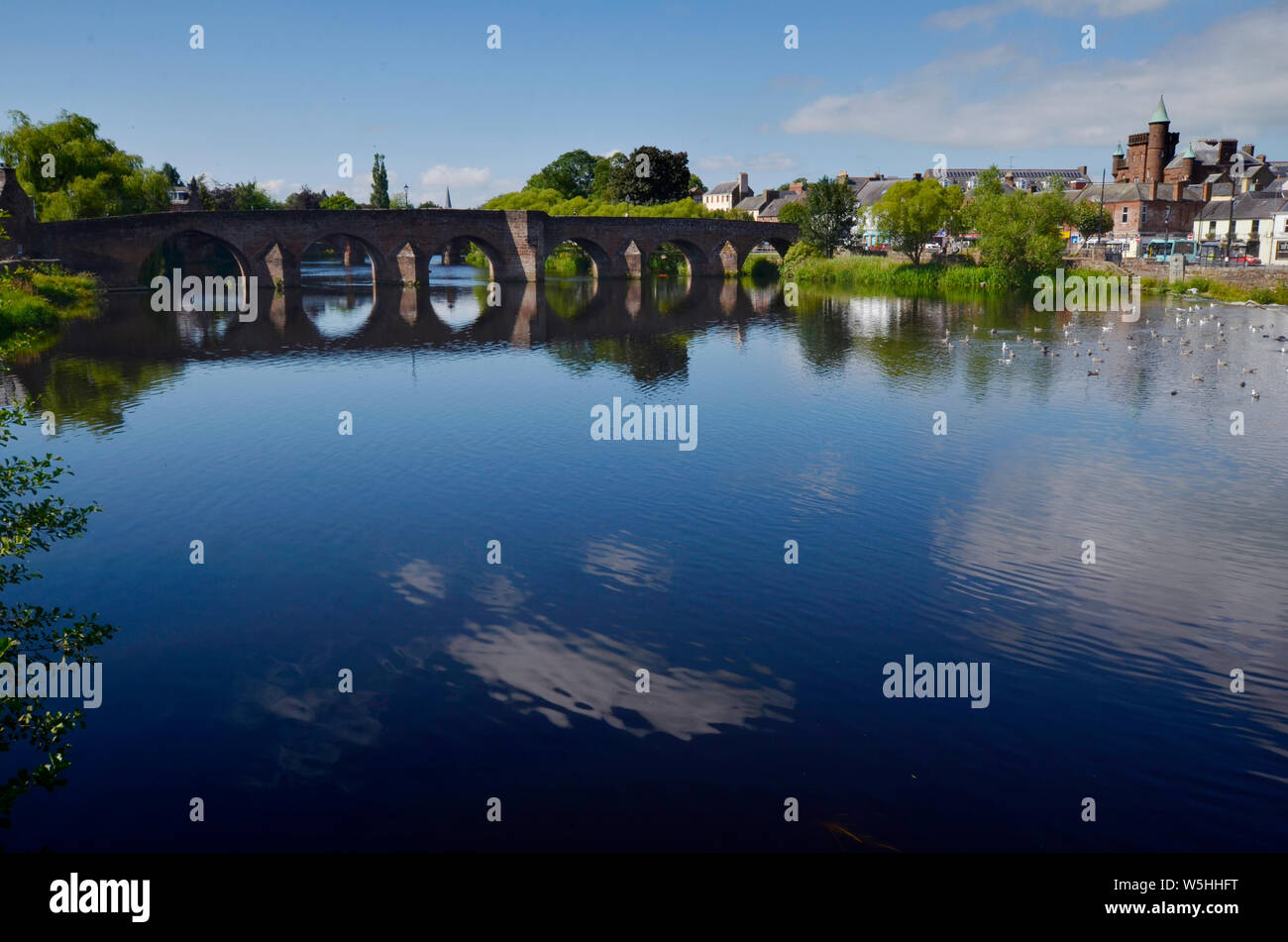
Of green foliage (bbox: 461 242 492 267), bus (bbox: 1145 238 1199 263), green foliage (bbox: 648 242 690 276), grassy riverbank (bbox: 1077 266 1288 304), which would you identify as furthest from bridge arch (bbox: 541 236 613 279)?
bus (bbox: 1145 238 1199 263)

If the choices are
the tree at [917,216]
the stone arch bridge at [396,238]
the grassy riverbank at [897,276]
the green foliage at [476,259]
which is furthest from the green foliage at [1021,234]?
the green foliage at [476,259]

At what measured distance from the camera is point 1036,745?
414 inches

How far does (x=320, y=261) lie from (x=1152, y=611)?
133712 mm

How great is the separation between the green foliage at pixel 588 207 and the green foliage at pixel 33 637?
84.9 m

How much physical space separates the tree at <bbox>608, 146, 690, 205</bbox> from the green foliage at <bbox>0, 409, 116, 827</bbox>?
101624 millimetres

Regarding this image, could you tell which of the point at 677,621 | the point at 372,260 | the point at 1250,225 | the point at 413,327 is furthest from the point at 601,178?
the point at 677,621

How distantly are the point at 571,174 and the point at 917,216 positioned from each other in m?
69.8

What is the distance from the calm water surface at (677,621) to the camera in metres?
9.62

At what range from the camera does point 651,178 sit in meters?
110

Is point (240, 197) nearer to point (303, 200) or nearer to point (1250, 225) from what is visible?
point (303, 200)

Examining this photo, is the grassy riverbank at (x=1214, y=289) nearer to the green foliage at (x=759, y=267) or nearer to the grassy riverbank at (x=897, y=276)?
the grassy riverbank at (x=897, y=276)

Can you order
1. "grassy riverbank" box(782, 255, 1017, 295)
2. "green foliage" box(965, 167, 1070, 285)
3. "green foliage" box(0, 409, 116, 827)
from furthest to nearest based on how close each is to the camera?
"grassy riverbank" box(782, 255, 1017, 295) → "green foliage" box(965, 167, 1070, 285) → "green foliage" box(0, 409, 116, 827)

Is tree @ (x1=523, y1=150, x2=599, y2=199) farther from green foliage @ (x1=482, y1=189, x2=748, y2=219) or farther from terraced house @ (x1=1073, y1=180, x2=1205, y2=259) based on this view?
terraced house @ (x1=1073, y1=180, x2=1205, y2=259)

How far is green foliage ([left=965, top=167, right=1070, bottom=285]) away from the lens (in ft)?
214
